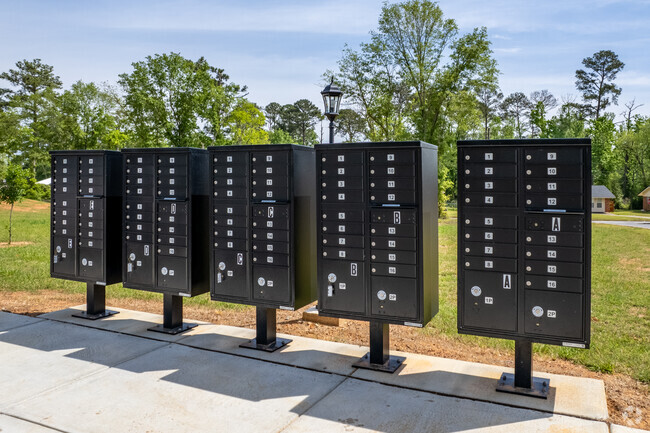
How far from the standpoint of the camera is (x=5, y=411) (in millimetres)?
3740

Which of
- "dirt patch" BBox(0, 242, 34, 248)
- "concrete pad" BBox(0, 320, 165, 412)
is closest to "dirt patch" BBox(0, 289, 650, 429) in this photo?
"concrete pad" BBox(0, 320, 165, 412)

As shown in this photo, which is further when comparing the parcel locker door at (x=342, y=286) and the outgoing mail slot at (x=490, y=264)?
the parcel locker door at (x=342, y=286)

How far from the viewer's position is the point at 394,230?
4.27 meters

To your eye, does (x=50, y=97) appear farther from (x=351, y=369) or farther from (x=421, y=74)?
(x=351, y=369)

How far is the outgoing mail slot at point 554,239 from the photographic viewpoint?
371cm

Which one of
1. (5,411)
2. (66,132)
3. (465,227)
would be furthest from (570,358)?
(66,132)

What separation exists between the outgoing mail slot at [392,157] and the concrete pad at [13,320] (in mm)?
4722

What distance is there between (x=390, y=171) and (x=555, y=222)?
53.0 inches

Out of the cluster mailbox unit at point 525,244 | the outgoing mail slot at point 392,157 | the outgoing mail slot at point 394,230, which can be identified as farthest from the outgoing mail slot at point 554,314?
the outgoing mail slot at point 392,157

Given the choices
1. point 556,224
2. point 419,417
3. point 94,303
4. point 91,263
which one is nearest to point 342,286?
point 419,417

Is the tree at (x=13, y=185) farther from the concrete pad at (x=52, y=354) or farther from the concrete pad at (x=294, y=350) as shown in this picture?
the concrete pad at (x=294, y=350)

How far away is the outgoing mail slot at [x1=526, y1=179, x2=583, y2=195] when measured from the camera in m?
3.69

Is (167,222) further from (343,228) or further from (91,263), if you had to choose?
(343,228)

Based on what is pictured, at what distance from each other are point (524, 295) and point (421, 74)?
26091 millimetres
